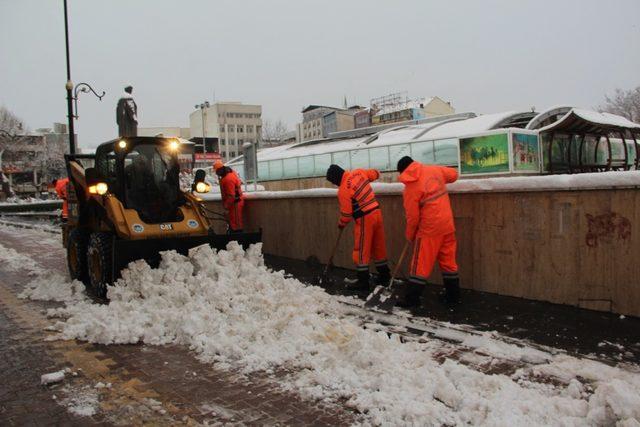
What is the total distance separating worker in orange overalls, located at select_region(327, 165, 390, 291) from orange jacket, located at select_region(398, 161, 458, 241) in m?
0.87

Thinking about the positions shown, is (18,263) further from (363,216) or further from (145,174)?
(363,216)

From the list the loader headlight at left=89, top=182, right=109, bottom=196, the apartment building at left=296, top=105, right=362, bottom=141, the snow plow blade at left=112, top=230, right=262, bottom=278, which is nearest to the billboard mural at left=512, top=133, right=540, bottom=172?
the snow plow blade at left=112, top=230, right=262, bottom=278

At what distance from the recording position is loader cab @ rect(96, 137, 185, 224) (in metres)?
7.59

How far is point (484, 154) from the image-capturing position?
19.2m

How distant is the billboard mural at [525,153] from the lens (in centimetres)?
1842

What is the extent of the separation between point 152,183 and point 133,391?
448cm

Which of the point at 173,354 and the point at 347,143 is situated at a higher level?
the point at 347,143

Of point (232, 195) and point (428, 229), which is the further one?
point (232, 195)

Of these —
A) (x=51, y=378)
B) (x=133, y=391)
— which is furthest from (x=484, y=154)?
(x=51, y=378)

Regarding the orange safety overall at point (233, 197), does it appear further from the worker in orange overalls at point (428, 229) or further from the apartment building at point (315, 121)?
the apartment building at point (315, 121)

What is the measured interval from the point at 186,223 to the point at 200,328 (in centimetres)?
285

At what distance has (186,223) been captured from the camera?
25.0ft

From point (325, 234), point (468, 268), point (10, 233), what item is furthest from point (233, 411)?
A: point (10, 233)

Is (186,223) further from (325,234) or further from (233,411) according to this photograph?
(233,411)
